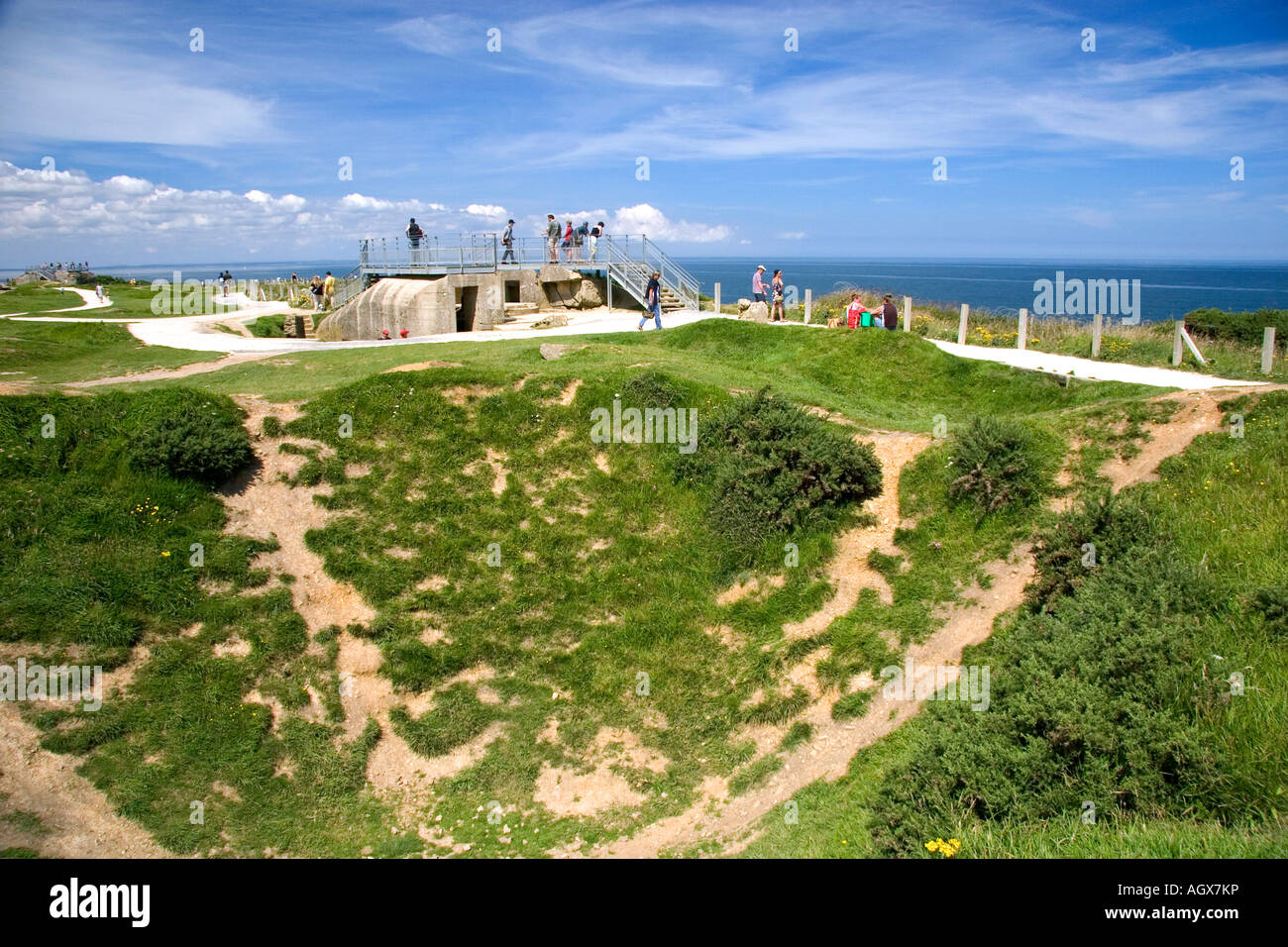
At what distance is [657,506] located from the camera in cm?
1602

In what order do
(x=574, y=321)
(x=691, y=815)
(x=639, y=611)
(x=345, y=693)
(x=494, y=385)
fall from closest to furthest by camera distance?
(x=691, y=815), (x=345, y=693), (x=639, y=611), (x=494, y=385), (x=574, y=321)

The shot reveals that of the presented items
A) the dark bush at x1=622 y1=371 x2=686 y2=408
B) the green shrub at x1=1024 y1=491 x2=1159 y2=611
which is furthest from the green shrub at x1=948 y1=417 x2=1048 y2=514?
the dark bush at x1=622 y1=371 x2=686 y2=408

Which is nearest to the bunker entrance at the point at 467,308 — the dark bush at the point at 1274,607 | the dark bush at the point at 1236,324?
the dark bush at the point at 1274,607

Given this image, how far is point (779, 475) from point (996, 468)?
3.77 meters

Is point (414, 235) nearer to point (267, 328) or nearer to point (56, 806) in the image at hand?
point (267, 328)

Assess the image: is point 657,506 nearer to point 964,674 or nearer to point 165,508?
point 964,674

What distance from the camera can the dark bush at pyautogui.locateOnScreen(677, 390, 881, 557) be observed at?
49.5 feet

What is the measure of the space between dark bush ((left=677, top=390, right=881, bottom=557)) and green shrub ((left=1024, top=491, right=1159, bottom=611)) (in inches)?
137

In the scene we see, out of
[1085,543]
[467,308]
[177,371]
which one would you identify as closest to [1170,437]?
[1085,543]

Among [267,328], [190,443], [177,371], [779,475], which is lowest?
[779,475]

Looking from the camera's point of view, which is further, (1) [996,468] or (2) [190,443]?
(2) [190,443]

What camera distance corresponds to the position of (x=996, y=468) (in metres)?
14.6

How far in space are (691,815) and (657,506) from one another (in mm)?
6268
